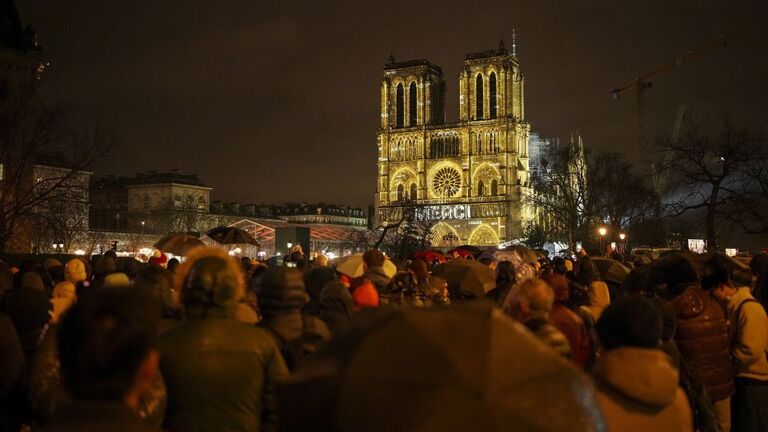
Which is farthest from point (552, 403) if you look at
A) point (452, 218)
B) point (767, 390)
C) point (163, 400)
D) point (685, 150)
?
point (452, 218)

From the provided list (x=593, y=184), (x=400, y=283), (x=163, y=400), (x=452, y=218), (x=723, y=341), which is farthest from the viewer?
(x=452, y=218)

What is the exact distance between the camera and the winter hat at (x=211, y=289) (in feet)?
12.3

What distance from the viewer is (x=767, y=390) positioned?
6.33 m

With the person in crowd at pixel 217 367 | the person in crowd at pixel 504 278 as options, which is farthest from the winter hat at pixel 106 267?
the person in crowd at pixel 217 367

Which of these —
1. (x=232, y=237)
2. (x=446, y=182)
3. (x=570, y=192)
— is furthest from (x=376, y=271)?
(x=446, y=182)

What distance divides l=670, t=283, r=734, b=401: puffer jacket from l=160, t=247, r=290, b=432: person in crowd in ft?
10.9

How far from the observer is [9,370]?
501 centimetres

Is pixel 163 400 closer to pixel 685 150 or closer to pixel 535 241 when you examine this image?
pixel 685 150

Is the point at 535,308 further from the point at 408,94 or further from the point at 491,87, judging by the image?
the point at 408,94

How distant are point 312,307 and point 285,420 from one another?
4.14 metres

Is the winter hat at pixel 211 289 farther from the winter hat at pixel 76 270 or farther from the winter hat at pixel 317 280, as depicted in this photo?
the winter hat at pixel 76 270

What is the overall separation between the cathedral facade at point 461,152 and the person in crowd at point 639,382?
246 feet

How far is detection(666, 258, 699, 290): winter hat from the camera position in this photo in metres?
5.89

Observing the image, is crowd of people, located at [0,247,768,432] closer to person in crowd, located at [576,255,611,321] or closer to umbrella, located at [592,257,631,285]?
person in crowd, located at [576,255,611,321]
